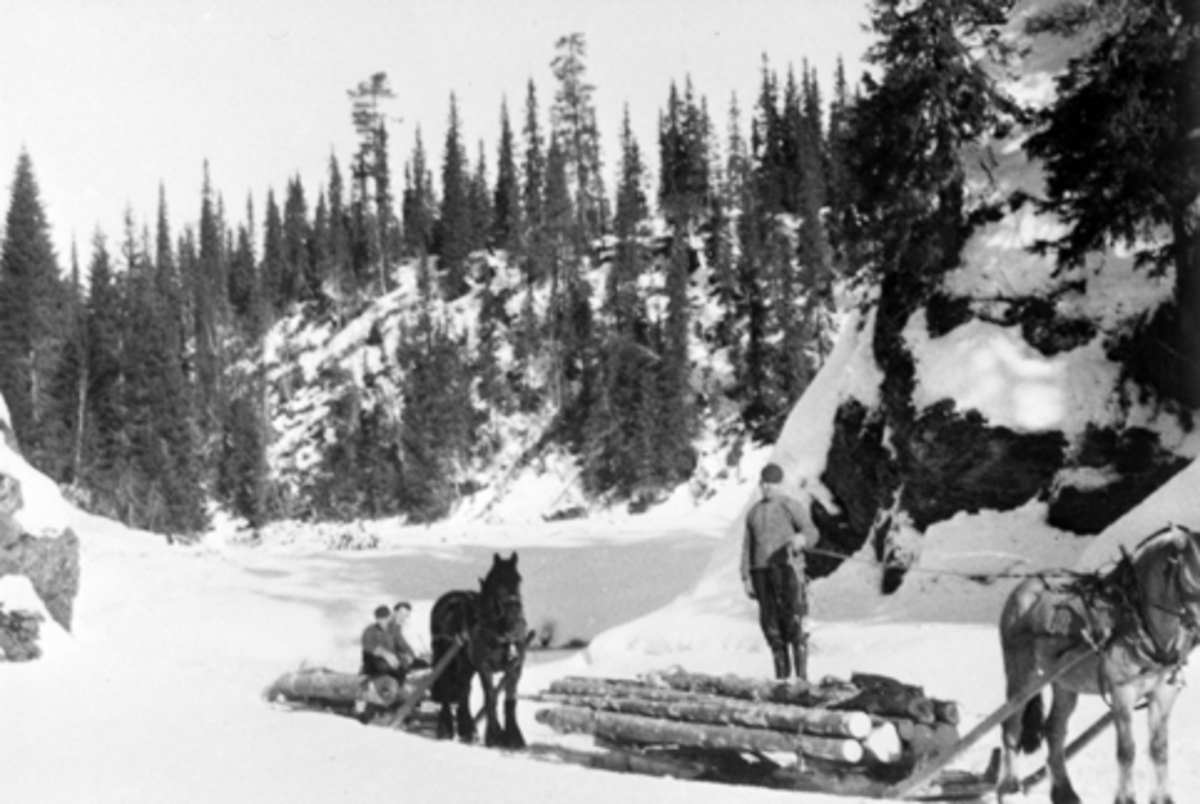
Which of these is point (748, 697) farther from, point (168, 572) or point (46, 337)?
point (46, 337)

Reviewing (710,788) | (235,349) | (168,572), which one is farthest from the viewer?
(235,349)

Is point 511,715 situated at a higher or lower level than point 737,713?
lower

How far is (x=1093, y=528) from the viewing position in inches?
510

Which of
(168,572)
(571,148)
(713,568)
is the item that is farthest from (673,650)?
(571,148)

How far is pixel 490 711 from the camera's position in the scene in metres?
10.3

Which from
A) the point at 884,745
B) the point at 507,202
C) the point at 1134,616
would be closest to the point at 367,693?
the point at 884,745

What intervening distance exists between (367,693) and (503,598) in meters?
2.46

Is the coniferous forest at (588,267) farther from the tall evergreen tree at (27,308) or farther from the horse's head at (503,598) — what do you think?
the horse's head at (503,598)

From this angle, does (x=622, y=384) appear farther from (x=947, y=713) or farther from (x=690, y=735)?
(x=947, y=713)

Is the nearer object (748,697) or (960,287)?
(748,697)

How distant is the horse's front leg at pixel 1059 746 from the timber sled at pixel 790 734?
59 centimetres

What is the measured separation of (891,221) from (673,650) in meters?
6.75

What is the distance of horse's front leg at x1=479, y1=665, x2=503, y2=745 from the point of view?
10.3 metres

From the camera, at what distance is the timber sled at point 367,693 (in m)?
11.3
